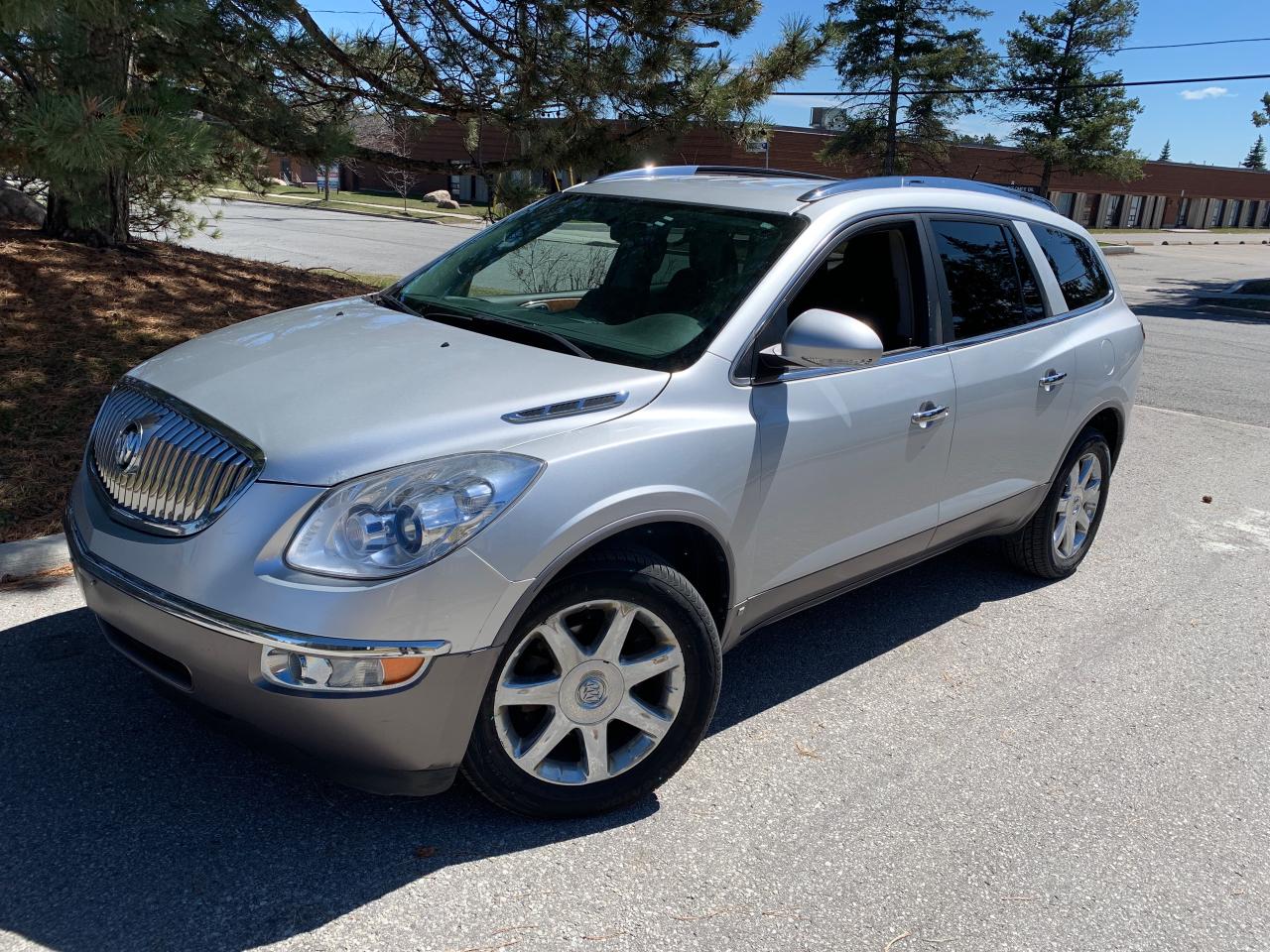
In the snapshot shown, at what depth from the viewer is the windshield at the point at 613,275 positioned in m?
3.60

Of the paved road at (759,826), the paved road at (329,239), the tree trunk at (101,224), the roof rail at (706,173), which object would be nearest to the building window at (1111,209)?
the paved road at (329,239)

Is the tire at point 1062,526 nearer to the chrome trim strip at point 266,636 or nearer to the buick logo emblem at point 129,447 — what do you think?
the chrome trim strip at point 266,636

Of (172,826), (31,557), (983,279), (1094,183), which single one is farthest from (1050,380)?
(1094,183)

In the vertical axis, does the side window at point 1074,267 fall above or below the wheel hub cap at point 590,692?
above

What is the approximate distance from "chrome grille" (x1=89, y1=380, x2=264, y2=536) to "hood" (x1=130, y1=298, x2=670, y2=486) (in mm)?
58

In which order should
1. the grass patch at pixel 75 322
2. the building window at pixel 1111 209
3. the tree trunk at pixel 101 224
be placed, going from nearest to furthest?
the grass patch at pixel 75 322, the tree trunk at pixel 101 224, the building window at pixel 1111 209

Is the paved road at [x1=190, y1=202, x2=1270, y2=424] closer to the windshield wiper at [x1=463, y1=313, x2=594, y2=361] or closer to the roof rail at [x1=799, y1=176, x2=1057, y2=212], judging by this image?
the roof rail at [x1=799, y1=176, x2=1057, y2=212]

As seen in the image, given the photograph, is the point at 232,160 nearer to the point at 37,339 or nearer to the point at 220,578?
the point at 37,339

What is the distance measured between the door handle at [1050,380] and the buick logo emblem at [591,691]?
2574 mm

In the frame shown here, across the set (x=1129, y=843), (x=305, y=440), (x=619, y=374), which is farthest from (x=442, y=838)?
(x=1129, y=843)

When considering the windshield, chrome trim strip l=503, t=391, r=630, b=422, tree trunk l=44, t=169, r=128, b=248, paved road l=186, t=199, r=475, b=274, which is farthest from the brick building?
chrome trim strip l=503, t=391, r=630, b=422

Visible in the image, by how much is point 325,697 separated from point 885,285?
2603mm

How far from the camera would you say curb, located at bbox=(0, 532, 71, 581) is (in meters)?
4.62

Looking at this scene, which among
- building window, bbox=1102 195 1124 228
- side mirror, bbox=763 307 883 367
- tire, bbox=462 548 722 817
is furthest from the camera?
building window, bbox=1102 195 1124 228
